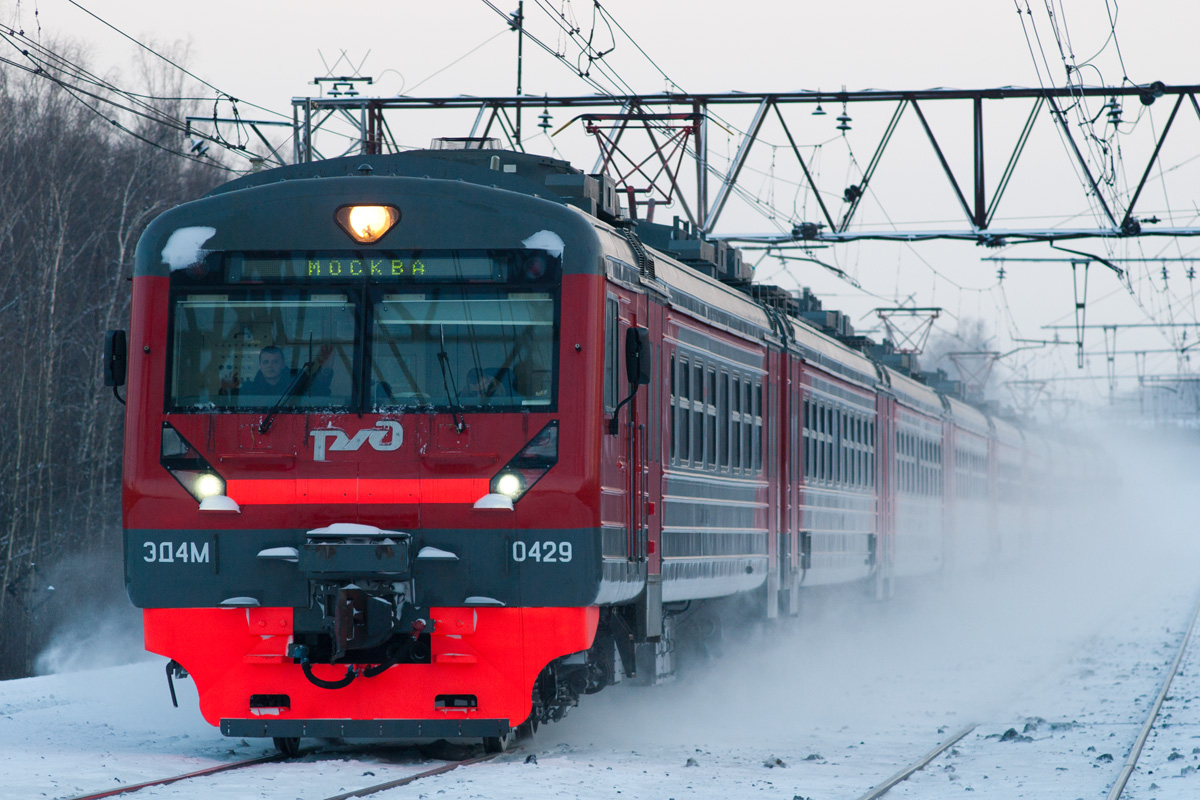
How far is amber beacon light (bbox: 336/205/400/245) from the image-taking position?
9430 millimetres


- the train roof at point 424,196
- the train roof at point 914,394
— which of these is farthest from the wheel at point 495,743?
the train roof at point 914,394

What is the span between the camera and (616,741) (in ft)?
36.9

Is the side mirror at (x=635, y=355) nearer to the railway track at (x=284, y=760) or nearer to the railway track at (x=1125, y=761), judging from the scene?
the railway track at (x=284, y=760)

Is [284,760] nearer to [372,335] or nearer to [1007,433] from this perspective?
[372,335]

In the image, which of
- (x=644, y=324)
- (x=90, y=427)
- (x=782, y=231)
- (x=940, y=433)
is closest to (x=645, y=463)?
(x=644, y=324)

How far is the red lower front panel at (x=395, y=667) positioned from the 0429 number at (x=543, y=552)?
0.27m

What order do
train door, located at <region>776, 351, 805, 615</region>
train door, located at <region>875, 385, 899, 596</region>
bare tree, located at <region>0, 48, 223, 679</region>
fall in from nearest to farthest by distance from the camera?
train door, located at <region>776, 351, 805, 615</region>, train door, located at <region>875, 385, 899, 596</region>, bare tree, located at <region>0, 48, 223, 679</region>

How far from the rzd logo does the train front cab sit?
0.01 m

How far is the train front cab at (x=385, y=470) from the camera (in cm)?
917

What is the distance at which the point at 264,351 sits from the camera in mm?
9289

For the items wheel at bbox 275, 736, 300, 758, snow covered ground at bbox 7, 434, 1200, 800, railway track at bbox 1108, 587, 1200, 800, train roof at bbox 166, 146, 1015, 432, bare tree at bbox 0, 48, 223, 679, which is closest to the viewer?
snow covered ground at bbox 7, 434, 1200, 800

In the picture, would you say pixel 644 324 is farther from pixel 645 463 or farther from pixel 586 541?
pixel 586 541

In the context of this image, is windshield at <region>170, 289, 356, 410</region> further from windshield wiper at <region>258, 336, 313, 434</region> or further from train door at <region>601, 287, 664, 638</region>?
train door at <region>601, 287, 664, 638</region>

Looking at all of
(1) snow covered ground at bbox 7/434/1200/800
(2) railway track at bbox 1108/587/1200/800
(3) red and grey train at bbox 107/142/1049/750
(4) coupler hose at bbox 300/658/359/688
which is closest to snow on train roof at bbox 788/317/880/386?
(1) snow covered ground at bbox 7/434/1200/800
